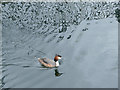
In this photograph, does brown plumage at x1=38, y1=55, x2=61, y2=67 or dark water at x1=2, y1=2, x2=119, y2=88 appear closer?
dark water at x1=2, y1=2, x2=119, y2=88

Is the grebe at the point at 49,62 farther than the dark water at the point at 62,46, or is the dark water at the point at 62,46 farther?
the grebe at the point at 49,62

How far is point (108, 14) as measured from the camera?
128 feet

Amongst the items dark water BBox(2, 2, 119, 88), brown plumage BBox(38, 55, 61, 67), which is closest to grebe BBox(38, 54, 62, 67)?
brown plumage BBox(38, 55, 61, 67)

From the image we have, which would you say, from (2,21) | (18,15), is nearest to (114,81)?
(2,21)

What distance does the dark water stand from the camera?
18000mm

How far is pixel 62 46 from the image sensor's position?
82.5 feet

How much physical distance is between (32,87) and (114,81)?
671cm

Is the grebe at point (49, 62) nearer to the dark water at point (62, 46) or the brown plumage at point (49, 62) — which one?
the brown plumage at point (49, 62)

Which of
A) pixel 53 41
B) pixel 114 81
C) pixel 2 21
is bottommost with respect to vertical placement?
pixel 114 81

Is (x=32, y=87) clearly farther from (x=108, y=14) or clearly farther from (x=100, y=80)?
(x=108, y=14)

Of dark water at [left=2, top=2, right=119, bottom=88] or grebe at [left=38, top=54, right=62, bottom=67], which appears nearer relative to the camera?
dark water at [left=2, top=2, right=119, bottom=88]

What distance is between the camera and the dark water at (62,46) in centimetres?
1800

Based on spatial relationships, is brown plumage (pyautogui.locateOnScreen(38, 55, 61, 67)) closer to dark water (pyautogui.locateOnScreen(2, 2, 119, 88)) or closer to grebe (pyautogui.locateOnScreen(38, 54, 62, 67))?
grebe (pyautogui.locateOnScreen(38, 54, 62, 67))

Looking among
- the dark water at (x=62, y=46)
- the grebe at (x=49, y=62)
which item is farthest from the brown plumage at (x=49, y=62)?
the dark water at (x=62, y=46)
